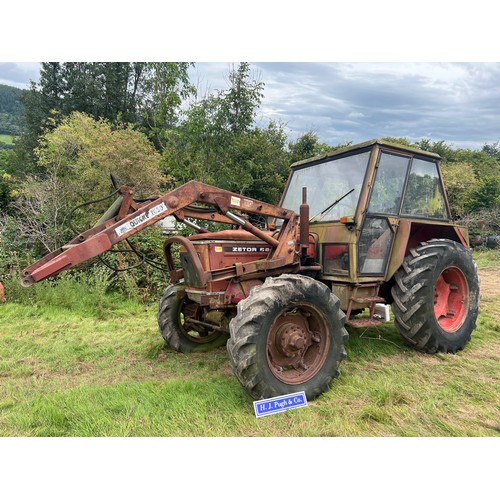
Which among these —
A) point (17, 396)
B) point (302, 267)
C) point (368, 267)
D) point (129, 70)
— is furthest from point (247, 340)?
point (129, 70)

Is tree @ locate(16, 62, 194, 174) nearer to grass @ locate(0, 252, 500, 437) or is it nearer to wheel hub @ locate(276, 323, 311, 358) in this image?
grass @ locate(0, 252, 500, 437)

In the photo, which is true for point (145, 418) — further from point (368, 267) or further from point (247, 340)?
point (368, 267)

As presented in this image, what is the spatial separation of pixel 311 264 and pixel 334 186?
99 centimetres

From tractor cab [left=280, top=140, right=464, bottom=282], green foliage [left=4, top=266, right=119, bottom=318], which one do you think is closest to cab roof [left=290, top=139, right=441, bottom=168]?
tractor cab [left=280, top=140, right=464, bottom=282]

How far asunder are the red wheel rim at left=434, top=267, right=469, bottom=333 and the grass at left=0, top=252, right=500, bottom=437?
0.41 meters

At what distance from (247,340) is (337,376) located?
40.8 inches

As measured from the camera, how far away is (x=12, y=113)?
29672 mm

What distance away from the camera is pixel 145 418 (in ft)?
10.1

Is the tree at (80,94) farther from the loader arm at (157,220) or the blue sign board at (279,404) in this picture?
the blue sign board at (279,404)

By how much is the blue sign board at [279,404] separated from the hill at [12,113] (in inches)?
1220

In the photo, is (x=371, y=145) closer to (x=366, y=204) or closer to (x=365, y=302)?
(x=366, y=204)

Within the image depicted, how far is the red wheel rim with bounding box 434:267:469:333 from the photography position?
16.4 ft

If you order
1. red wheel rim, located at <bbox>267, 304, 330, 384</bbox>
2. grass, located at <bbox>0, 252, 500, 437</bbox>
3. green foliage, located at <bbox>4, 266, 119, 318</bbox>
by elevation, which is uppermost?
red wheel rim, located at <bbox>267, 304, 330, 384</bbox>

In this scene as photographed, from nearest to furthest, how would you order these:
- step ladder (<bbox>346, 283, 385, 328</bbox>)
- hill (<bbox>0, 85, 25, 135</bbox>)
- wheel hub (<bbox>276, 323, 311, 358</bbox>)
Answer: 1. wheel hub (<bbox>276, 323, 311, 358</bbox>)
2. step ladder (<bbox>346, 283, 385, 328</bbox>)
3. hill (<bbox>0, 85, 25, 135</bbox>)
